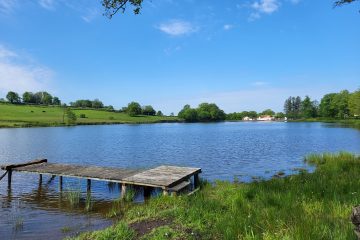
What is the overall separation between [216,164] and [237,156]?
23.4 ft

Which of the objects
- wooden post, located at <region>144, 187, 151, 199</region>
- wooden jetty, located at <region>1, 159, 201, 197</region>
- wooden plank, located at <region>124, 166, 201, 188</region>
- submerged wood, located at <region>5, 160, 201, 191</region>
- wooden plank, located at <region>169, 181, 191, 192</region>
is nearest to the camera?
wooden plank, located at <region>169, 181, 191, 192</region>

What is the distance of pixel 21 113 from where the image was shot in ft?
486

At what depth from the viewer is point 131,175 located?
2005cm

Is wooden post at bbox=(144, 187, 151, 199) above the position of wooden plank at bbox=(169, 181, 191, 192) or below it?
below

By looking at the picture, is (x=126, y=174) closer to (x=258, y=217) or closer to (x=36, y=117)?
(x=258, y=217)

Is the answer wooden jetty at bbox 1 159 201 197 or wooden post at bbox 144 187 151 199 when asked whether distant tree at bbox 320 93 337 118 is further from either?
wooden post at bbox 144 187 151 199

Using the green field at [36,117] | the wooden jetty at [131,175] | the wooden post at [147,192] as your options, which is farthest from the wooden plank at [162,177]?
the green field at [36,117]

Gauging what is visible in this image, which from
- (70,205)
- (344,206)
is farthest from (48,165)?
(344,206)

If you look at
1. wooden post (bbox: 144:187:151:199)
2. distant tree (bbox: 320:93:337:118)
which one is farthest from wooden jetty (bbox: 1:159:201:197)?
distant tree (bbox: 320:93:337:118)

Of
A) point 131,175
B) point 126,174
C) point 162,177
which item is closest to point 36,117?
point 126,174

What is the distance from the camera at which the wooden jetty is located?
698 inches

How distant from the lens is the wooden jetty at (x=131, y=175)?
698 inches

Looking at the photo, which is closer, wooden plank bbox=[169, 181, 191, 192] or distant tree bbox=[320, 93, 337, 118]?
wooden plank bbox=[169, 181, 191, 192]

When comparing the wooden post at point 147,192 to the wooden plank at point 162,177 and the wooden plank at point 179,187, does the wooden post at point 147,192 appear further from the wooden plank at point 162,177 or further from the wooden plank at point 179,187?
the wooden plank at point 179,187
